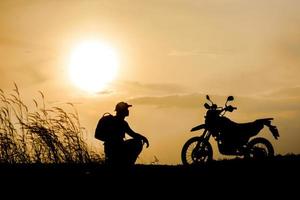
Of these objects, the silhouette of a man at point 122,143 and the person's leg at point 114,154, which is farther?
the person's leg at point 114,154

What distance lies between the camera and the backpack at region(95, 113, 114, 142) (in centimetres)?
Answer: 922

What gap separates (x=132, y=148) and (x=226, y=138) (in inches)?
150

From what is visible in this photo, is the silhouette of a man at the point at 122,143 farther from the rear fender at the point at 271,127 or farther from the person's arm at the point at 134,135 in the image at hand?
the rear fender at the point at 271,127

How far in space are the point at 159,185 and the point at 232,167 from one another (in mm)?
2355

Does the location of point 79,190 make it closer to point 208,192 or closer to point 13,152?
point 208,192

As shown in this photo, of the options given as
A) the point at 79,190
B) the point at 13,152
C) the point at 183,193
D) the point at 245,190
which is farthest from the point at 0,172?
the point at 245,190

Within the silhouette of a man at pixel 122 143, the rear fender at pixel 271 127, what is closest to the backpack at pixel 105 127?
the silhouette of a man at pixel 122 143

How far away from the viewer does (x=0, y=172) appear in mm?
10438

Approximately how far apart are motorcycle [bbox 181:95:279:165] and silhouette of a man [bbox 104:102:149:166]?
309cm

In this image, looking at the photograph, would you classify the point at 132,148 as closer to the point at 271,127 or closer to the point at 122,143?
the point at 122,143

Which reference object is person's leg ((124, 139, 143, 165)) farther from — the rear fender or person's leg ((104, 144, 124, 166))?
the rear fender

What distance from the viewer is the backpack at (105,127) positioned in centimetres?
922

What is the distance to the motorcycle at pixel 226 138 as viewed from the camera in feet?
41.5

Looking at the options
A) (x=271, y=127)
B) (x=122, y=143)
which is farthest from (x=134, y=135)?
(x=271, y=127)
